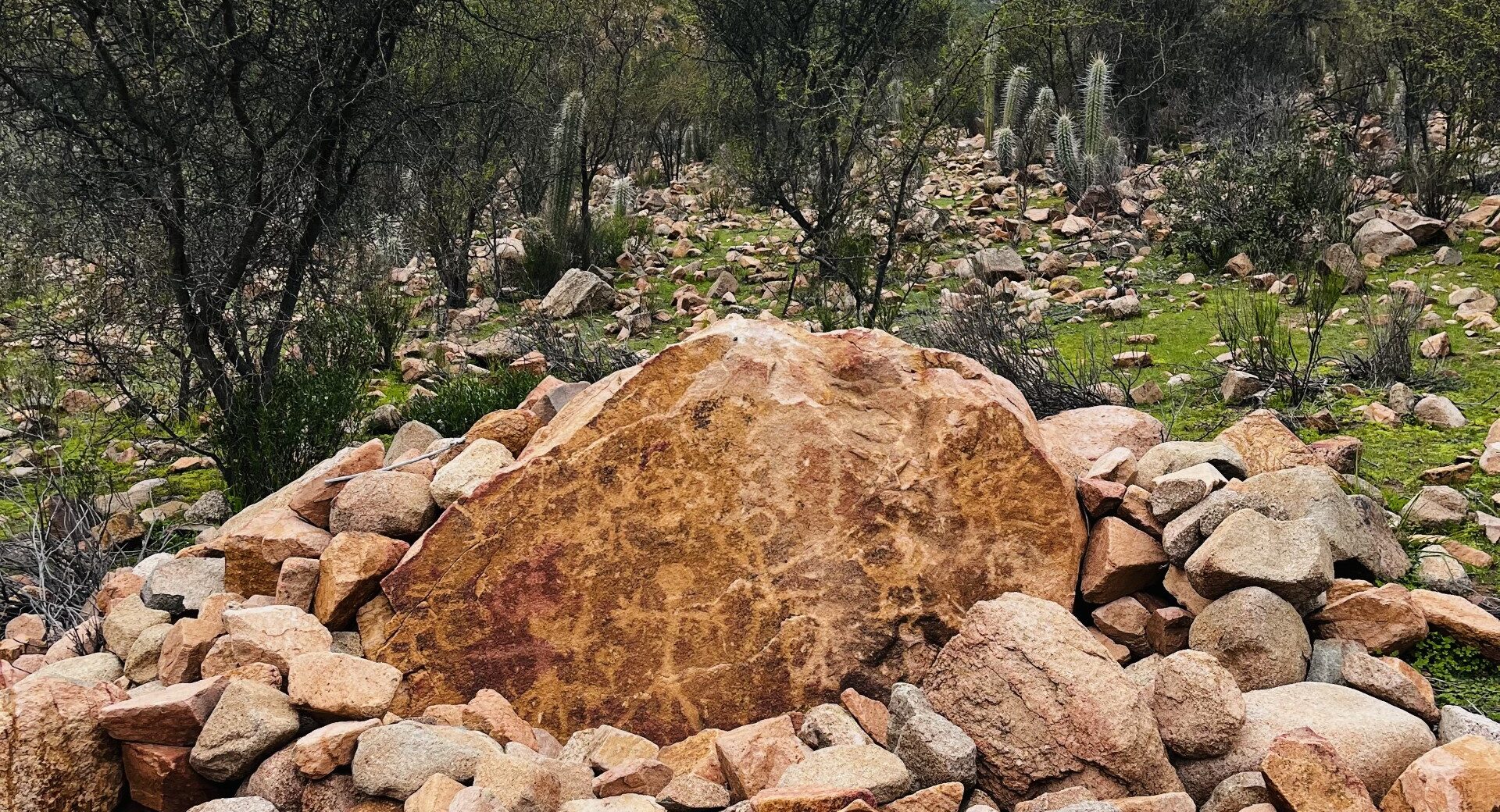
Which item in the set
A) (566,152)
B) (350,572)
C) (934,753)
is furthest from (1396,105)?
(350,572)

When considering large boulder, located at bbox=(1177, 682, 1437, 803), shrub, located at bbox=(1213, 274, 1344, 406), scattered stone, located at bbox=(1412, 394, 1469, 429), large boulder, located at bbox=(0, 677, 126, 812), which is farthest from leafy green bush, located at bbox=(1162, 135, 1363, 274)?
large boulder, located at bbox=(0, 677, 126, 812)

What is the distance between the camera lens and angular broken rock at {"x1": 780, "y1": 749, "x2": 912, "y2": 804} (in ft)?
8.59

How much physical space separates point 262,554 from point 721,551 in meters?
1.55

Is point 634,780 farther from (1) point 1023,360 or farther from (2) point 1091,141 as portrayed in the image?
(2) point 1091,141

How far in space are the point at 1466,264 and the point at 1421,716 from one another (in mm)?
7787

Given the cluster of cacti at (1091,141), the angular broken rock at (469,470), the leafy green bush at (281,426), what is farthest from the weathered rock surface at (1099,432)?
the cluster of cacti at (1091,141)

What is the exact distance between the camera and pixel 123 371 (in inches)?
282

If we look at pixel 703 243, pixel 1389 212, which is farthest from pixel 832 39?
pixel 1389 212

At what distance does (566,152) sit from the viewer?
14.2 m

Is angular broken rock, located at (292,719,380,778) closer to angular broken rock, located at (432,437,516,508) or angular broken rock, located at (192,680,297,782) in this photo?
angular broken rock, located at (192,680,297,782)

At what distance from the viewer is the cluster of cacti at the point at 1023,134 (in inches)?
677

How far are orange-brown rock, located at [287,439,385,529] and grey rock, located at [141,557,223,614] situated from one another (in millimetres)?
327

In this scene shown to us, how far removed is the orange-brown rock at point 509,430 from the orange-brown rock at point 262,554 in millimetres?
706

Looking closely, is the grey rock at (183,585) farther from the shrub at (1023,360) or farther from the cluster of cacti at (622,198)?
the cluster of cacti at (622,198)
